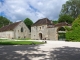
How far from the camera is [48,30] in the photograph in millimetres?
48750

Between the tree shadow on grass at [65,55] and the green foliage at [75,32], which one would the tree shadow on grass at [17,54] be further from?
the green foliage at [75,32]

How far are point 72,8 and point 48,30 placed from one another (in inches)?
882

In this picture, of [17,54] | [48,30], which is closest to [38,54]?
[17,54]

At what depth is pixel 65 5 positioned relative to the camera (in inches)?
2672

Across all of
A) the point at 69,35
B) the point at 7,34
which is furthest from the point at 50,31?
the point at 7,34

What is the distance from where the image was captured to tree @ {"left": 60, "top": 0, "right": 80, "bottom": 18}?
64.9m

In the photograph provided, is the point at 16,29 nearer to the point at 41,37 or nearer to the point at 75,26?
the point at 41,37

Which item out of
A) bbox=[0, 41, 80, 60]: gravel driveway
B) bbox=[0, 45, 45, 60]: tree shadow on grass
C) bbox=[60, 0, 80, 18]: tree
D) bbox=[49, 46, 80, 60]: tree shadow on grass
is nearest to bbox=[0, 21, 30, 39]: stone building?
bbox=[60, 0, 80, 18]: tree

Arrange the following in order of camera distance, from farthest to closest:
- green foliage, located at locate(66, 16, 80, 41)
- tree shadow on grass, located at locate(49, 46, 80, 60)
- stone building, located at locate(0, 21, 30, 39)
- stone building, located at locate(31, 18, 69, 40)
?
stone building, located at locate(0, 21, 30, 39), stone building, located at locate(31, 18, 69, 40), green foliage, located at locate(66, 16, 80, 41), tree shadow on grass, located at locate(49, 46, 80, 60)

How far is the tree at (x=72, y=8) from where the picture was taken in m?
64.9

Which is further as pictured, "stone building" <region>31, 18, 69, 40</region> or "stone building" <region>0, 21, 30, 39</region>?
"stone building" <region>0, 21, 30, 39</region>

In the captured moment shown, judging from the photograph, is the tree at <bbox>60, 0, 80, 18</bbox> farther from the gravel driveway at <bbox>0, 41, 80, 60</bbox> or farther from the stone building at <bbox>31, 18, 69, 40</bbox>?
the gravel driveway at <bbox>0, 41, 80, 60</bbox>

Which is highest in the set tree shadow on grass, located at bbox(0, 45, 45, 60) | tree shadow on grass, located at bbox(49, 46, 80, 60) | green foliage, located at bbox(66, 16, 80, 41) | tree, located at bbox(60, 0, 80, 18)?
tree, located at bbox(60, 0, 80, 18)

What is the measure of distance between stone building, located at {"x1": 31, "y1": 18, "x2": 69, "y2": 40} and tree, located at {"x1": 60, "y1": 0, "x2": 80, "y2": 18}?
17748 millimetres
